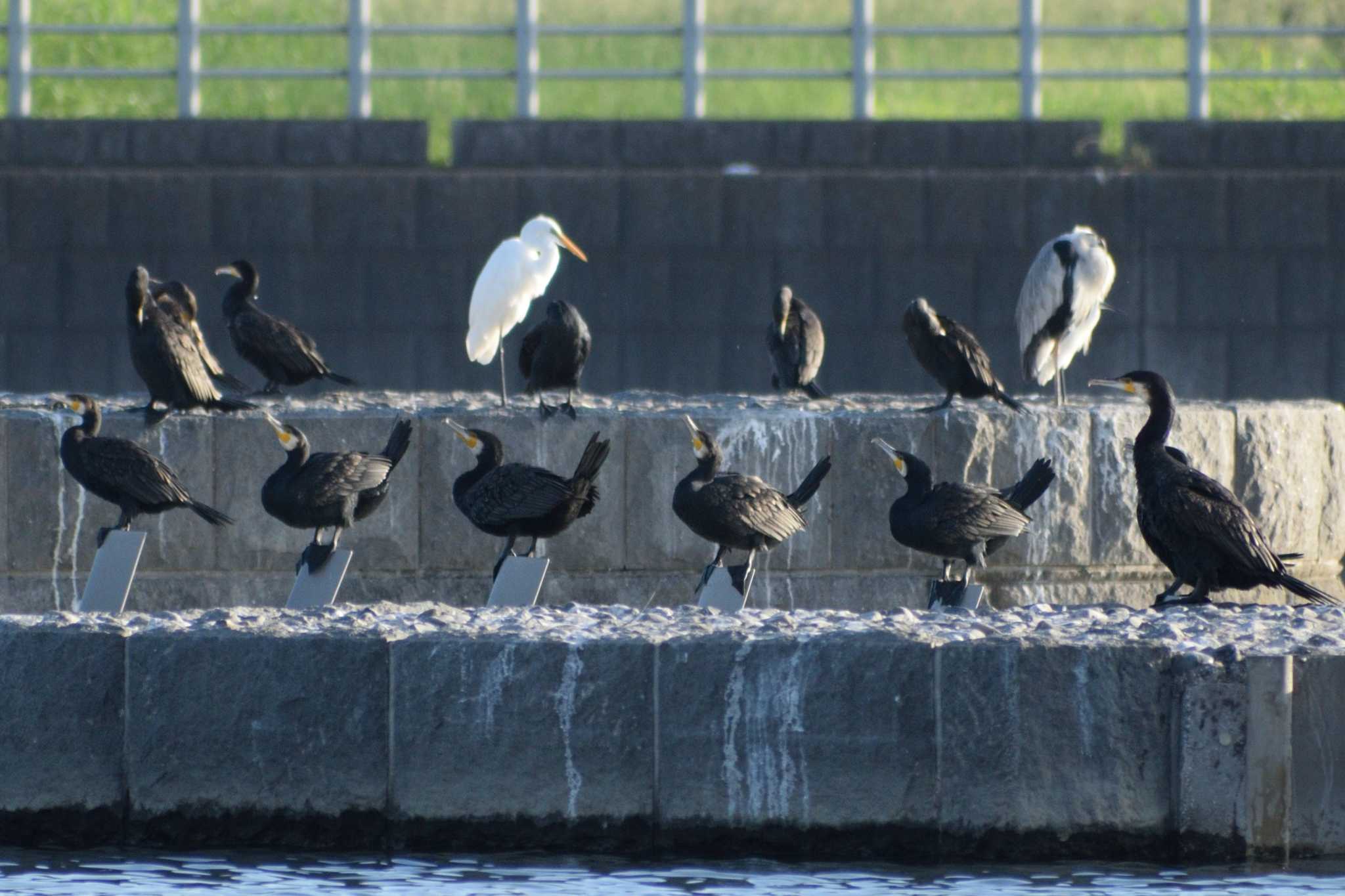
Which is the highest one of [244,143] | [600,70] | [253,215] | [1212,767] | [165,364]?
[600,70]

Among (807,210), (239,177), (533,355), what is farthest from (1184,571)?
(239,177)

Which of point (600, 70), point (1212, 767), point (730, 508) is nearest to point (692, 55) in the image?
point (600, 70)

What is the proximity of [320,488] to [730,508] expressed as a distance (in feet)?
6.02

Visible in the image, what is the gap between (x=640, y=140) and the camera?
18.2 metres

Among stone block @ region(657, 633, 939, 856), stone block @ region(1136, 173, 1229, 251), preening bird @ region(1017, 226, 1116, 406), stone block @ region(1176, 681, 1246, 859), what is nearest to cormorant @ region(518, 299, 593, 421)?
preening bird @ region(1017, 226, 1116, 406)

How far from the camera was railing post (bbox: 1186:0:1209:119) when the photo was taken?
18.8m

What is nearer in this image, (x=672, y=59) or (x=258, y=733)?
(x=258, y=733)

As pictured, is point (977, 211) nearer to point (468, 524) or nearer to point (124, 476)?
point (468, 524)

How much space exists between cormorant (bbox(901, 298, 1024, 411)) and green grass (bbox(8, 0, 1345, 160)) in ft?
26.1

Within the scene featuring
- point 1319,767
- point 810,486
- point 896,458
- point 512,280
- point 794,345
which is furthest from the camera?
point 794,345

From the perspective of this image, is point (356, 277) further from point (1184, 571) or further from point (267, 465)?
point (1184, 571)

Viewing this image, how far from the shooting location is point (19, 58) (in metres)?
18.5

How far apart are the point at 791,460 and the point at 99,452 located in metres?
3.45

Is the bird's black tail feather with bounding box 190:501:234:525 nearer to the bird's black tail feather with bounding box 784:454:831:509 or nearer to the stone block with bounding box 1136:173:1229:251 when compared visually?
the bird's black tail feather with bounding box 784:454:831:509
